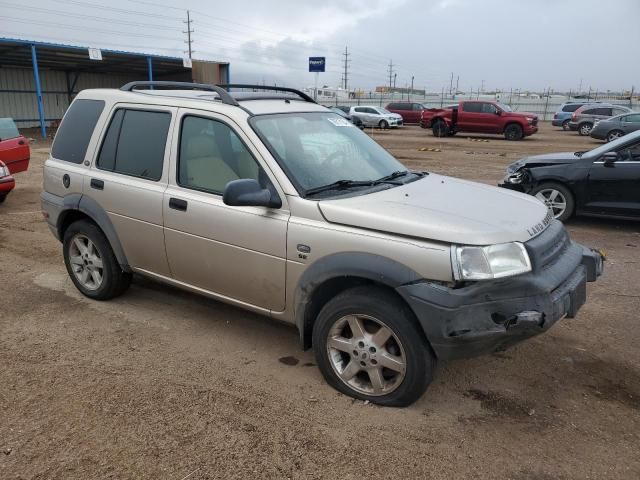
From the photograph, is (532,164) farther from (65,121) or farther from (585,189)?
(65,121)

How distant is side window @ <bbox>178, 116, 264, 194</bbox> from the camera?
12.1ft

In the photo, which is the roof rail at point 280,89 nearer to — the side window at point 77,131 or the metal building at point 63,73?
the side window at point 77,131

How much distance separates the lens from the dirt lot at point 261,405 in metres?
2.76

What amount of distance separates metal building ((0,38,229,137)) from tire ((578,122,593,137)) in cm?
1973

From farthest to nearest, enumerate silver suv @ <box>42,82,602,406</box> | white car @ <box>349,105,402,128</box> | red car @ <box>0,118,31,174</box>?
white car @ <box>349,105,402,128</box> → red car @ <box>0,118,31,174</box> → silver suv @ <box>42,82,602,406</box>

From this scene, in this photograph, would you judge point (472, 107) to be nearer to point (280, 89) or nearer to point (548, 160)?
point (548, 160)

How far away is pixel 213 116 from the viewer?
12.5 ft

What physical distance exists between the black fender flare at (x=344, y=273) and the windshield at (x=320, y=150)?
56cm

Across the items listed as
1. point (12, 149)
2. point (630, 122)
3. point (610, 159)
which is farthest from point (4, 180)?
point (630, 122)

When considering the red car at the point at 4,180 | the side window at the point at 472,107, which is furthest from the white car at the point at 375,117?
the red car at the point at 4,180

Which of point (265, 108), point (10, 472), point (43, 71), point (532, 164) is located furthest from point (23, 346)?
point (43, 71)

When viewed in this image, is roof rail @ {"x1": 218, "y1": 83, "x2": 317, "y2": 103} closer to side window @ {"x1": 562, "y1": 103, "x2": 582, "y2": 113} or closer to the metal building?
the metal building

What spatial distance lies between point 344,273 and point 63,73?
35.8 metres

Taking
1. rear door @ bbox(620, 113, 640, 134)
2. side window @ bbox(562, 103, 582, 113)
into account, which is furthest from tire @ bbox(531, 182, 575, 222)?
side window @ bbox(562, 103, 582, 113)
